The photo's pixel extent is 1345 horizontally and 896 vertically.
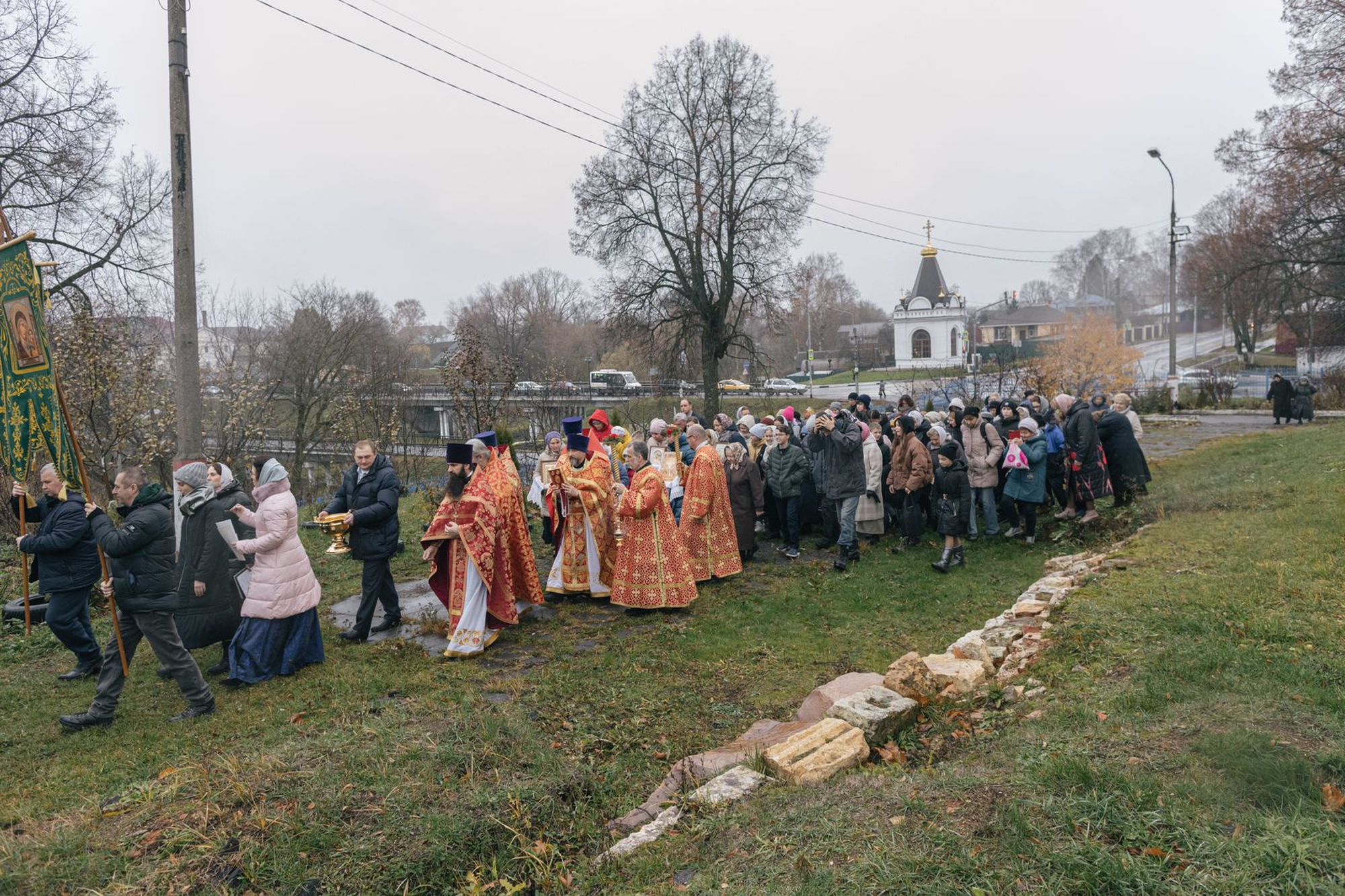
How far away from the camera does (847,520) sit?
989cm

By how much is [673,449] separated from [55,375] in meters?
6.70

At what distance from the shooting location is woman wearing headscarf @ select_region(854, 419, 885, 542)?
1069 centimetres

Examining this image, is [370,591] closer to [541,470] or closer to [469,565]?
[469,565]

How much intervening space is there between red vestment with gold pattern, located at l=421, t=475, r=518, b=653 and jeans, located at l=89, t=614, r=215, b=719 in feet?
6.33

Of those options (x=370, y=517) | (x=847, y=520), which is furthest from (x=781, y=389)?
(x=370, y=517)

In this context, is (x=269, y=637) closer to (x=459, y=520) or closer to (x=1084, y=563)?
(x=459, y=520)

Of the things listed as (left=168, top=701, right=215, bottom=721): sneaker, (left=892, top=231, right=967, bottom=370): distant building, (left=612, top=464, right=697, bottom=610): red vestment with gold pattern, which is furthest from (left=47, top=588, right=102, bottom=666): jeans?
(left=892, top=231, right=967, bottom=370): distant building

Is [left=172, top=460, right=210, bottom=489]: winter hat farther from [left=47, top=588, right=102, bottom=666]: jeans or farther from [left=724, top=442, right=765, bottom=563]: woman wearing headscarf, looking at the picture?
[left=724, top=442, right=765, bottom=563]: woman wearing headscarf

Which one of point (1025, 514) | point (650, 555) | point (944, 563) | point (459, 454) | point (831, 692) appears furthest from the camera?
point (1025, 514)

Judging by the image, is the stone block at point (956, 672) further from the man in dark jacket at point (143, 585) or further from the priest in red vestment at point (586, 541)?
the man in dark jacket at point (143, 585)

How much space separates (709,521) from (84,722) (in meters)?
6.06

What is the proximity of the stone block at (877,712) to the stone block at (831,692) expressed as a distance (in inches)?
9.6

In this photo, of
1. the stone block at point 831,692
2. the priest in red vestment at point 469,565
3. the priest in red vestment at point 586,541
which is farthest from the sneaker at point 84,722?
the stone block at point 831,692

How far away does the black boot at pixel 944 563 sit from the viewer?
30.9 feet
